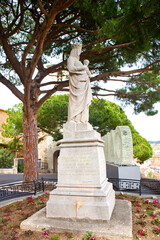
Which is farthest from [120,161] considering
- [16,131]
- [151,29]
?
[16,131]

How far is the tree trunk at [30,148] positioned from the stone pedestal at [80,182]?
13.0ft

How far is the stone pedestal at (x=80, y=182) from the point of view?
11.8 feet

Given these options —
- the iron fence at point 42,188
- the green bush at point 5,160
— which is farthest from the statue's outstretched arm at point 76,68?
the green bush at point 5,160

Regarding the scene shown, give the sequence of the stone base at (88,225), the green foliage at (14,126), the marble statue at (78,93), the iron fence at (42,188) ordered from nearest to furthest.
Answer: the stone base at (88,225), the marble statue at (78,93), the iron fence at (42,188), the green foliage at (14,126)

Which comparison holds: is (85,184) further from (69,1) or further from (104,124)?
Result: (104,124)

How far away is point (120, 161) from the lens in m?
8.27

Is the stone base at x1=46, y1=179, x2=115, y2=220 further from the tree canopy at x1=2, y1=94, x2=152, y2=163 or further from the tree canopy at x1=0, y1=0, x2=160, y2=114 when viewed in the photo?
the tree canopy at x1=2, y1=94, x2=152, y2=163

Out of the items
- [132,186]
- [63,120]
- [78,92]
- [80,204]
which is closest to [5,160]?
[63,120]

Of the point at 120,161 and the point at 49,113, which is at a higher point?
the point at 49,113

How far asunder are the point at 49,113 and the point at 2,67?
6252 millimetres

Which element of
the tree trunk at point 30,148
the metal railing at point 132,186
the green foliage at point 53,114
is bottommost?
the metal railing at point 132,186

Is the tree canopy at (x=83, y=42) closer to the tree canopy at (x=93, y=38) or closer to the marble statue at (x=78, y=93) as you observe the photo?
the tree canopy at (x=93, y=38)

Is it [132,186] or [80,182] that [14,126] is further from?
[80,182]

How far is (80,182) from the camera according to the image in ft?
12.8
